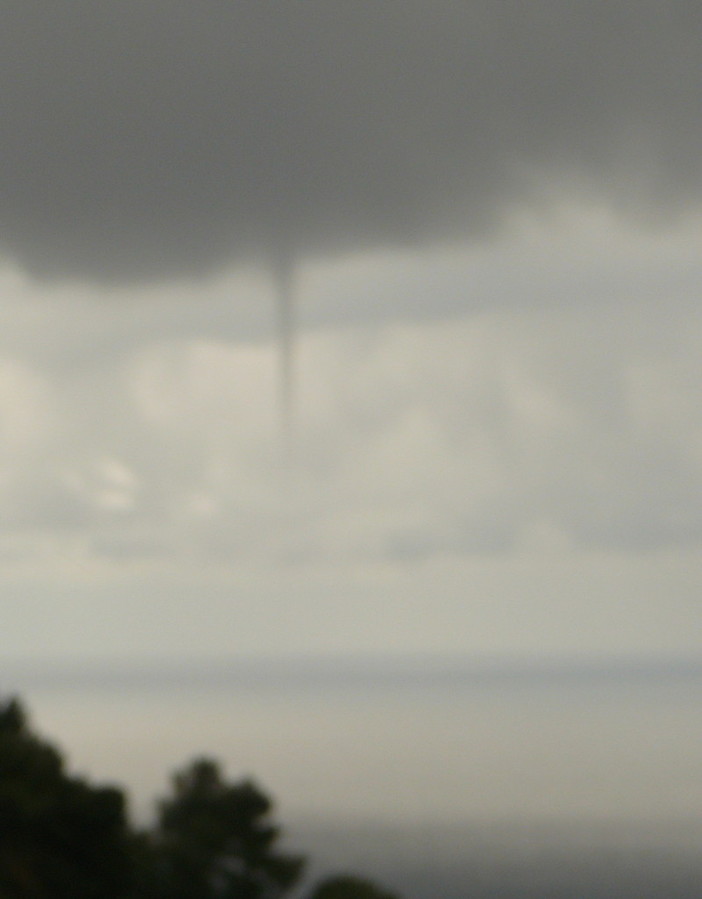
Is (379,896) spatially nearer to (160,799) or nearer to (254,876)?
(254,876)

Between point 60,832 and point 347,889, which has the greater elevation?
point 60,832

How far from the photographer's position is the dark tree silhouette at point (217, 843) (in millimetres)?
50872

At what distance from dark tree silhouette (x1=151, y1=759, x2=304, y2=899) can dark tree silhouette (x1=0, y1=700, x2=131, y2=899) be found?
602 cm

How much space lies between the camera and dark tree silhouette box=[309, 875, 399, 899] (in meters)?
43.2

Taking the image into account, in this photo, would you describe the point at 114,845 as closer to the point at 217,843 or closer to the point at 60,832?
the point at 60,832

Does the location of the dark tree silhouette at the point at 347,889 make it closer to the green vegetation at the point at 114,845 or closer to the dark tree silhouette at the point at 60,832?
the green vegetation at the point at 114,845

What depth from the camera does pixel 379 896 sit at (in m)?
43.9

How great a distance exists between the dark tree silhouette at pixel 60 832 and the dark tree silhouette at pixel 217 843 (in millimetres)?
6019

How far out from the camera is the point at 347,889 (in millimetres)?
43500

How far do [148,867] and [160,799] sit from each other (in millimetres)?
10284

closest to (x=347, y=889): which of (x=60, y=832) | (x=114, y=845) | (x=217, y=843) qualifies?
(x=114, y=845)

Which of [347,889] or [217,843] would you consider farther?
[217,843]

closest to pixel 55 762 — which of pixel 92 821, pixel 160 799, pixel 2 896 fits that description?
pixel 92 821

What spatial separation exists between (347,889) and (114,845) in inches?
235
